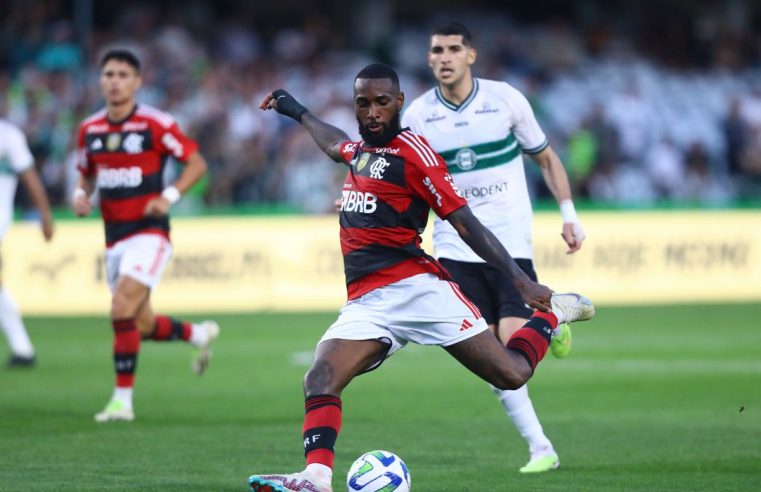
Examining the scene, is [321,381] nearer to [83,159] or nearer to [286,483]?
[286,483]

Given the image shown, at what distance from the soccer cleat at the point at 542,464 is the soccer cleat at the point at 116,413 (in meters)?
3.52

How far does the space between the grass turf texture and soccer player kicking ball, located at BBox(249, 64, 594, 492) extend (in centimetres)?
95

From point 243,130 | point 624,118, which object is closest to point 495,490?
point 243,130

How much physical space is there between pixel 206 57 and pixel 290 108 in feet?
60.1

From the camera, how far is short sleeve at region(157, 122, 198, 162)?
37.0ft

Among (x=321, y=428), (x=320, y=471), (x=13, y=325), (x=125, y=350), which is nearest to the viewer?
(x=320, y=471)

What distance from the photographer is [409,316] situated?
7223 mm

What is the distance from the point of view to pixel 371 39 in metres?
28.8

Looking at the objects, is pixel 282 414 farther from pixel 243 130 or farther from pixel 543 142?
pixel 243 130

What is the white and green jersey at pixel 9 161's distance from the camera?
13656 millimetres

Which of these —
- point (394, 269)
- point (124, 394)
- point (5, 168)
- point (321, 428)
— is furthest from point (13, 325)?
point (321, 428)

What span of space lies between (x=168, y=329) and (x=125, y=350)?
0.99m

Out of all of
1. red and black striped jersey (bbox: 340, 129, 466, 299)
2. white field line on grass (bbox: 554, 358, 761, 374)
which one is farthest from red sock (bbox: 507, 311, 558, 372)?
white field line on grass (bbox: 554, 358, 761, 374)

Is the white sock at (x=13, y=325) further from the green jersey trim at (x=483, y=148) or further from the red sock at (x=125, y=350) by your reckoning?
the green jersey trim at (x=483, y=148)
